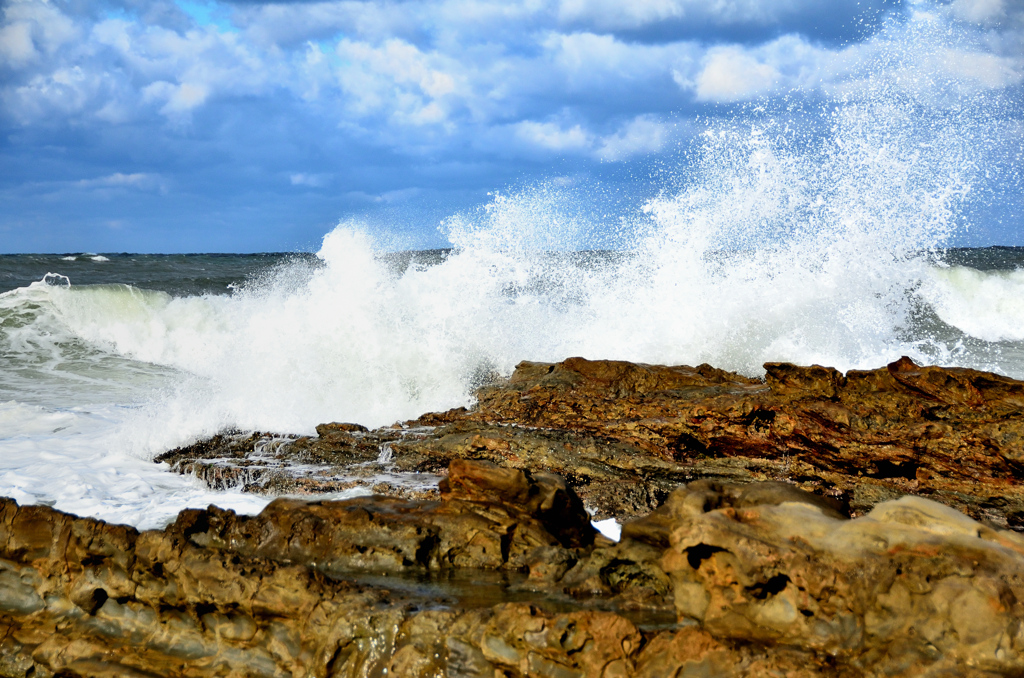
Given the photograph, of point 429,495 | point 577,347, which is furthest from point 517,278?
point 429,495

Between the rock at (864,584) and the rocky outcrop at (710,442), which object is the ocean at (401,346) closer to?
the rocky outcrop at (710,442)

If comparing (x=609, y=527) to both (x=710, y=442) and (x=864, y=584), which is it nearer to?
(x=710, y=442)

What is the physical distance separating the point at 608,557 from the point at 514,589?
16.5 inches

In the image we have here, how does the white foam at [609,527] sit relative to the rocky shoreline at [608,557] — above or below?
below

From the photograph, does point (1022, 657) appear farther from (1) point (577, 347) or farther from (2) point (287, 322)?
(2) point (287, 322)

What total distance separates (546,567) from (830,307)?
7.67 m

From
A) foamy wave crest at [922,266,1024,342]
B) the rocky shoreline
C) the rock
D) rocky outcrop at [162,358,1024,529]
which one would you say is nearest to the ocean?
rocky outcrop at [162,358,1024,529]

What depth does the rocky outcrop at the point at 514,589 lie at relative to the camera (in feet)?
7.50

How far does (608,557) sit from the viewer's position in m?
3.50

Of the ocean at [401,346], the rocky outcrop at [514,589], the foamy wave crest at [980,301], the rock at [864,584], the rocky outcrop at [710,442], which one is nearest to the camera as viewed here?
the rock at [864,584]

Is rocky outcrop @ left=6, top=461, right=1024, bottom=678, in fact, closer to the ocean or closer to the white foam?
the white foam

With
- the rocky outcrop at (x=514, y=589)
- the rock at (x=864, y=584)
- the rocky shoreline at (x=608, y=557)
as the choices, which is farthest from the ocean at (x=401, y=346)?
the rock at (x=864, y=584)

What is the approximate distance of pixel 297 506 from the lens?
3.99m

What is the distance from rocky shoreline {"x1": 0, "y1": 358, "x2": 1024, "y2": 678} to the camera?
2.35 metres
